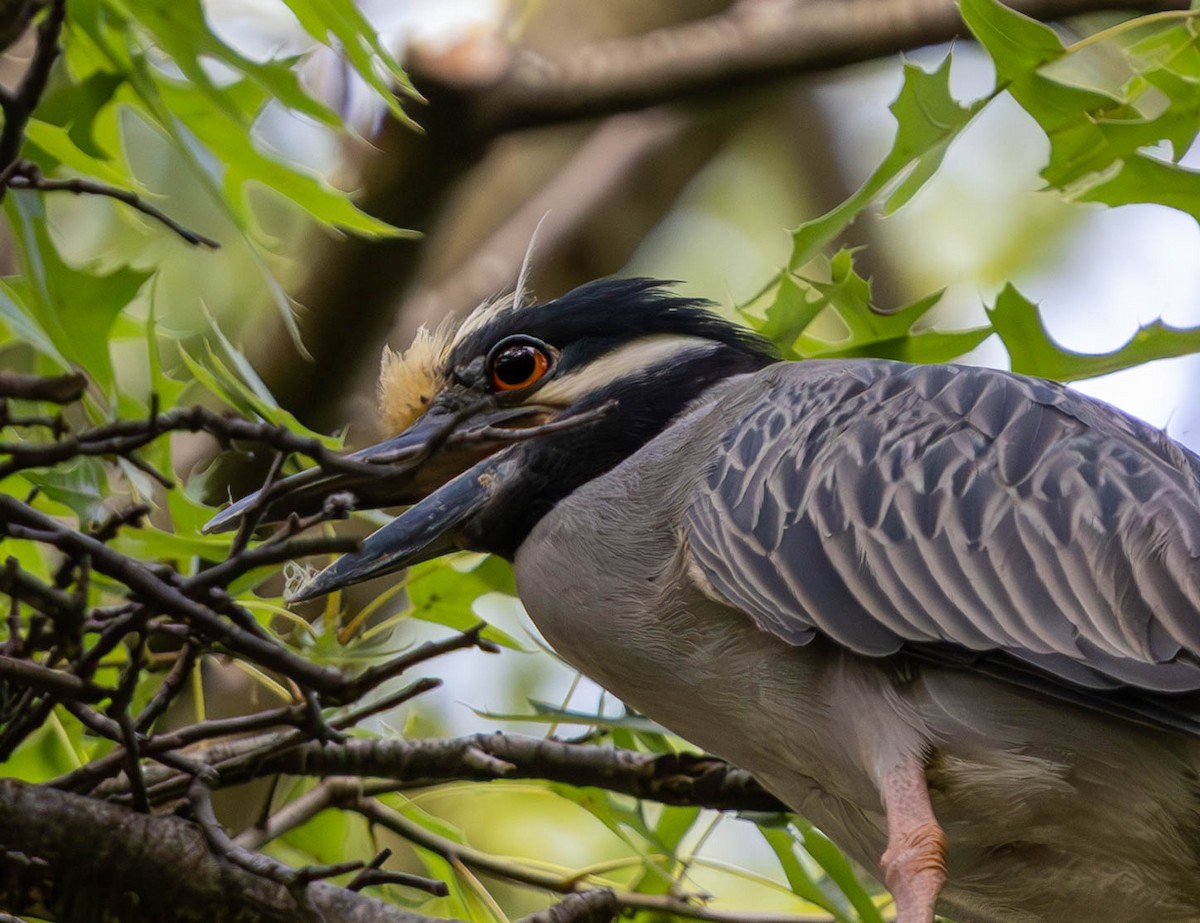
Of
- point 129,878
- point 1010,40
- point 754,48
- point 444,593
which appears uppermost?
point 754,48

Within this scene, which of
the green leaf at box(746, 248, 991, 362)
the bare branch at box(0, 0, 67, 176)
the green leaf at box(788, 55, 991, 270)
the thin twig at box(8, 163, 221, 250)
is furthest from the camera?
the green leaf at box(746, 248, 991, 362)

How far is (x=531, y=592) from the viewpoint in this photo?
2.49 m

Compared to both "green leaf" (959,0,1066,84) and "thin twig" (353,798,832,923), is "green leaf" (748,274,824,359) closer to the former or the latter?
"green leaf" (959,0,1066,84)

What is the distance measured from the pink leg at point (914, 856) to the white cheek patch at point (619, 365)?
99 cm

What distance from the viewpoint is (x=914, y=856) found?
1.94 m

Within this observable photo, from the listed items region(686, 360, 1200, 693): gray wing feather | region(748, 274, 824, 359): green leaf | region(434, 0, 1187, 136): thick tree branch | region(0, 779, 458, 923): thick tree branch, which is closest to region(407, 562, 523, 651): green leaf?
region(686, 360, 1200, 693): gray wing feather

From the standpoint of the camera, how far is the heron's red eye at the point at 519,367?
8.89ft

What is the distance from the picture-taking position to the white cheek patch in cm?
269

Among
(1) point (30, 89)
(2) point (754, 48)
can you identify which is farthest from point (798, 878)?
(2) point (754, 48)

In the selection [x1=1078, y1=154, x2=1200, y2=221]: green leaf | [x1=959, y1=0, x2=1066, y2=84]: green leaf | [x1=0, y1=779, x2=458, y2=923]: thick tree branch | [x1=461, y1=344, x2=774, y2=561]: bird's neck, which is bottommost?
[x1=0, y1=779, x2=458, y2=923]: thick tree branch

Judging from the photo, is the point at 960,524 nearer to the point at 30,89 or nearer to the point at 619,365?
the point at 619,365

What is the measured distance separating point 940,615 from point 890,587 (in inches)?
3.3

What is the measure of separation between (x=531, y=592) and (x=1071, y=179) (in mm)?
1060

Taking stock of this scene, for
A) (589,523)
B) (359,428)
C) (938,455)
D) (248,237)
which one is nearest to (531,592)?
(589,523)
